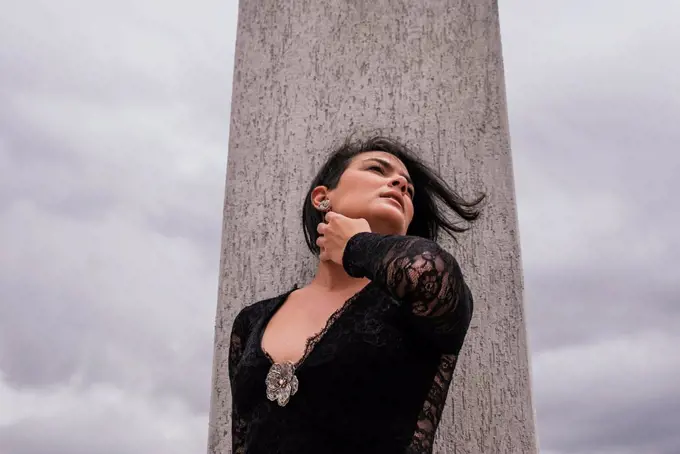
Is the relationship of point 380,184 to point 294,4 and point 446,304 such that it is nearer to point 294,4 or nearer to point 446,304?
point 446,304

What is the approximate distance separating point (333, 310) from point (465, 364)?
0.63 meters

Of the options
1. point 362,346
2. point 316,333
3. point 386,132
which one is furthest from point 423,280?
point 386,132

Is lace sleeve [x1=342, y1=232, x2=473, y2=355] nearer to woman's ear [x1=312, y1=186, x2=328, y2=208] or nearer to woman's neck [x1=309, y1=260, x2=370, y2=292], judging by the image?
woman's neck [x1=309, y1=260, x2=370, y2=292]

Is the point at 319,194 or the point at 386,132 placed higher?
the point at 386,132

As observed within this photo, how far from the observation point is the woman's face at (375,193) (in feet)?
5.07

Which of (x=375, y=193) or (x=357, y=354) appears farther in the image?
(x=375, y=193)

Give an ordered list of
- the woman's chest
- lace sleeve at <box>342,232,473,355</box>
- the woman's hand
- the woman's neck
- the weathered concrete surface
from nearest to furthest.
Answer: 1. lace sleeve at <box>342,232,473,355</box>
2. the woman's chest
3. the woman's hand
4. the woman's neck
5. the weathered concrete surface

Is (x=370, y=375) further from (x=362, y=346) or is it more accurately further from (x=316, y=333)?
(x=316, y=333)

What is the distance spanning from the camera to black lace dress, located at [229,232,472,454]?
49.2 inches

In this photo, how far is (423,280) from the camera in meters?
1.17

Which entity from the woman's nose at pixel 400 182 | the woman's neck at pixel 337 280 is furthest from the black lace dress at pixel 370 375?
the woman's nose at pixel 400 182

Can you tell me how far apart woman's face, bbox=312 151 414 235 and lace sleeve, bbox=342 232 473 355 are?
232 mm

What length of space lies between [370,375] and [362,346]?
7 cm

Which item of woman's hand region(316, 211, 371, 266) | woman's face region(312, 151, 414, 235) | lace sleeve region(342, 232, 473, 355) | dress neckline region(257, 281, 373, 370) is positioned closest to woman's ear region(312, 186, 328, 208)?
woman's face region(312, 151, 414, 235)
